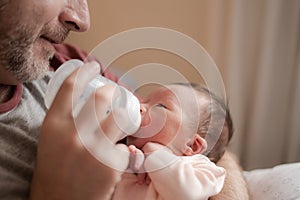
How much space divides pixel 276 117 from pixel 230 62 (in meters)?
0.30

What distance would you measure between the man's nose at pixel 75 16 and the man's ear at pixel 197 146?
1.09ft

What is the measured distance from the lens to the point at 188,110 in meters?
1.05

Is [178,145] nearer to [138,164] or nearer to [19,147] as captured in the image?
[138,164]

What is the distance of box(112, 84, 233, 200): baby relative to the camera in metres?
0.89

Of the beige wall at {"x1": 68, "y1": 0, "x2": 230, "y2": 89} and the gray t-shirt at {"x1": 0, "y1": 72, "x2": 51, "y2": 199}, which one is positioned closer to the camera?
the gray t-shirt at {"x1": 0, "y1": 72, "x2": 51, "y2": 199}

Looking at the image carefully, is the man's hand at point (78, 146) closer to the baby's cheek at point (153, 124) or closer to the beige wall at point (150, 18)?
the baby's cheek at point (153, 124)

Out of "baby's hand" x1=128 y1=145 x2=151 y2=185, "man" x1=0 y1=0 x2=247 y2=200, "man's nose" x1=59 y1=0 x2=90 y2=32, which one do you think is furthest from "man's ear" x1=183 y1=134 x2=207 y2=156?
"man's nose" x1=59 y1=0 x2=90 y2=32

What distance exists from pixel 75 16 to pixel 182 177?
0.39 metres

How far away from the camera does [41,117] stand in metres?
1.04

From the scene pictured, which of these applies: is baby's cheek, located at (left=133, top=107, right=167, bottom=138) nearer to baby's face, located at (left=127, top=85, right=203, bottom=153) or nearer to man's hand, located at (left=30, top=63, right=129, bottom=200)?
baby's face, located at (left=127, top=85, right=203, bottom=153)

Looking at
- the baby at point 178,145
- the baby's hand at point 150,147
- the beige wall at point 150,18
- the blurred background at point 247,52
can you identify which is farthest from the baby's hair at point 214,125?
the beige wall at point 150,18

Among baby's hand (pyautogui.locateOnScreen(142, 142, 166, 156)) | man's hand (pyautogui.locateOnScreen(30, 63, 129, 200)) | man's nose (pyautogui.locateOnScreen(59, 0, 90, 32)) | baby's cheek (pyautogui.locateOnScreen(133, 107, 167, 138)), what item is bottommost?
baby's hand (pyautogui.locateOnScreen(142, 142, 166, 156))

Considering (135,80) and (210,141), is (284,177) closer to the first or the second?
(210,141)

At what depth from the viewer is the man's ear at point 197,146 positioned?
39.1 inches
